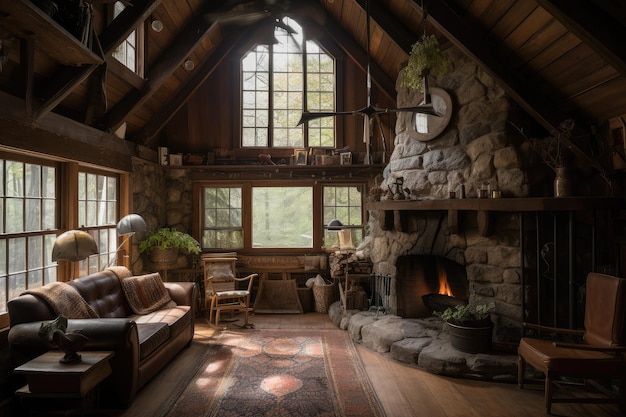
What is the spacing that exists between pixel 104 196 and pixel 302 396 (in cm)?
370

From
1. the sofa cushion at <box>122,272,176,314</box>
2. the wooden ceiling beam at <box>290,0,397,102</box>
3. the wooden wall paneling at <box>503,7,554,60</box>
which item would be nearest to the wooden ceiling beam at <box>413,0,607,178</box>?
the wooden wall paneling at <box>503,7,554,60</box>

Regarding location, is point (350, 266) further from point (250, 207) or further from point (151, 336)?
point (151, 336)

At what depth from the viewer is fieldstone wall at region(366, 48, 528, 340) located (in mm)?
4074

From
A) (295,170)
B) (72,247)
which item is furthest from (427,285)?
(72,247)

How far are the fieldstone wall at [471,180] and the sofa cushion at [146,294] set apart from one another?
296 centimetres

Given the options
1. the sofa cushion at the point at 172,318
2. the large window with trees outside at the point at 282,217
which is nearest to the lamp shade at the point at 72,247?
the sofa cushion at the point at 172,318

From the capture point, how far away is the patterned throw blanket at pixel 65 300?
Answer: 10.6ft

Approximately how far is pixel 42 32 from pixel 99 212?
8.80 ft

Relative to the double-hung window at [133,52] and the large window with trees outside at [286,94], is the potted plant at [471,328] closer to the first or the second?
the large window with trees outside at [286,94]

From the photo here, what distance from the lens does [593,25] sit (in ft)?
9.40

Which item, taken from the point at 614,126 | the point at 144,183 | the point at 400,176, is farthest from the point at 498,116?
the point at 144,183

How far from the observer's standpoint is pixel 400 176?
17.4ft

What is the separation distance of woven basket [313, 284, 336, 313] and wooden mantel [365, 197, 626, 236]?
64.0 inches

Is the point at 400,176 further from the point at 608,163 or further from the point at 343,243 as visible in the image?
the point at 608,163
